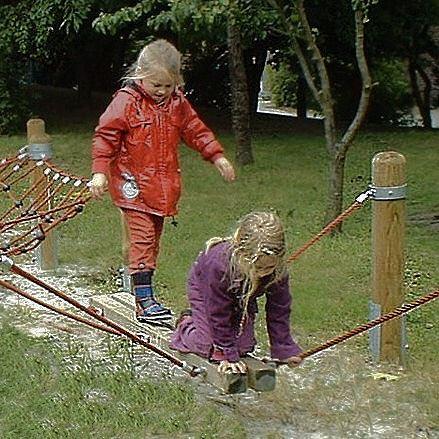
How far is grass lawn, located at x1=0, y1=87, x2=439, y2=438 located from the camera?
4441mm

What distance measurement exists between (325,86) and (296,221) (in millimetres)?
1454

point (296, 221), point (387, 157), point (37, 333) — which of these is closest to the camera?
point (387, 157)

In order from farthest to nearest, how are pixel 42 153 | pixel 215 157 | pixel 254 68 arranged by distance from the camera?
pixel 254 68
pixel 42 153
pixel 215 157

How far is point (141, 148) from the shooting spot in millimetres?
5098

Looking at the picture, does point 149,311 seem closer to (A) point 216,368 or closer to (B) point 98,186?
(B) point 98,186

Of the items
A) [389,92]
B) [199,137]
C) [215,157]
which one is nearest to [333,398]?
[215,157]

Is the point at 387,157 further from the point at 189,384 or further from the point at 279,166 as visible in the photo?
the point at 279,166

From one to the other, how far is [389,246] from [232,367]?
4.06 ft

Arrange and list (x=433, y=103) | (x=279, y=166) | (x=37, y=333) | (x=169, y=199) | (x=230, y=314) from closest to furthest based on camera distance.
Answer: (x=230, y=314)
(x=169, y=199)
(x=37, y=333)
(x=279, y=166)
(x=433, y=103)

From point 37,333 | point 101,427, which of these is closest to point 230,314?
point 101,427

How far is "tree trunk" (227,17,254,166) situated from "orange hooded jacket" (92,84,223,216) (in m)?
6.07

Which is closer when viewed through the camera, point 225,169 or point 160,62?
point 160,62

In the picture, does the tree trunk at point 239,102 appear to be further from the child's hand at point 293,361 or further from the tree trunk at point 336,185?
the child's hand at point 293,361

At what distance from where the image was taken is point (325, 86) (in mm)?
7902
